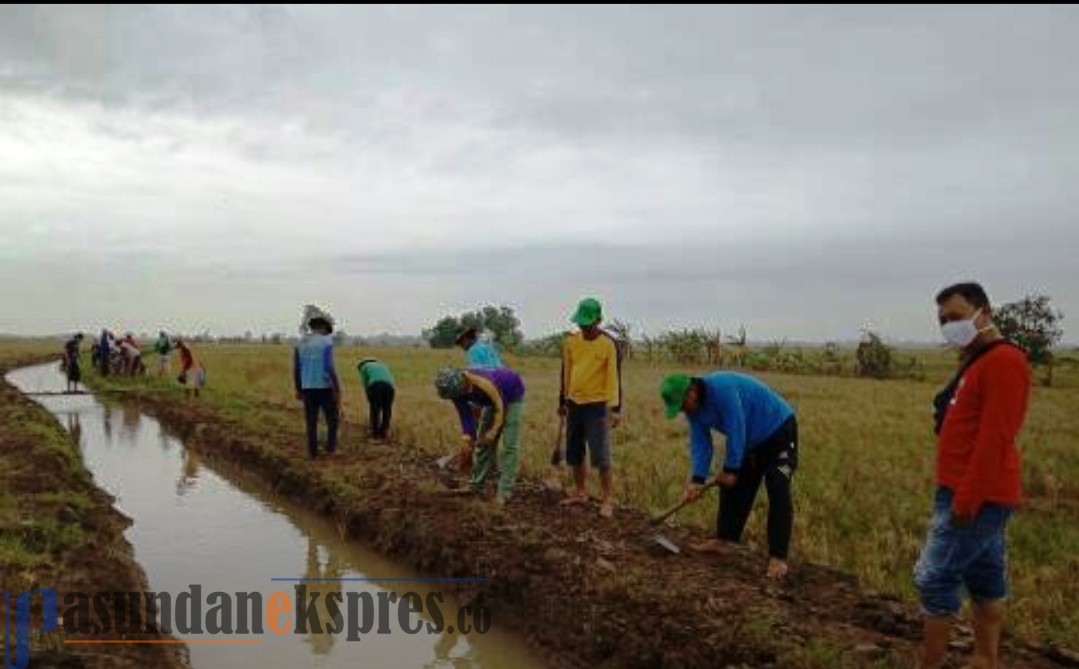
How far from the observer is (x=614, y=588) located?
18.1 ft

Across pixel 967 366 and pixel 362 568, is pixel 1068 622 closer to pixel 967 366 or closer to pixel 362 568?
pixel 967 366

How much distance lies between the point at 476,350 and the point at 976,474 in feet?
18.4

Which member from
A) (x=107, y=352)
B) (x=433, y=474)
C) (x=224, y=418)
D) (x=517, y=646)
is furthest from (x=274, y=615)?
(x=107, y=352)

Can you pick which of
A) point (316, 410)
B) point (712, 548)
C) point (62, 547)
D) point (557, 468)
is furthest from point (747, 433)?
point (316, 410)

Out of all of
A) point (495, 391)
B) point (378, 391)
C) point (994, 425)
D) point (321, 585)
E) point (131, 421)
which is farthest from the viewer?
point (131, 421)

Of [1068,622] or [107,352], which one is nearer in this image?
[1068,622]

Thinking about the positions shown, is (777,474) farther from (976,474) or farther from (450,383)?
(450,383)

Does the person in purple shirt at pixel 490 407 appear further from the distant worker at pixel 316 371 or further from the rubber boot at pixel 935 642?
the rubber boot at pixel 935 642

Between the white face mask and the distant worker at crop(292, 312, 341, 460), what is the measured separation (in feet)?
24.7

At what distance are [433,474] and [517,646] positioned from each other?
12.2 feet

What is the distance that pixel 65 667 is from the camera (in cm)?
422

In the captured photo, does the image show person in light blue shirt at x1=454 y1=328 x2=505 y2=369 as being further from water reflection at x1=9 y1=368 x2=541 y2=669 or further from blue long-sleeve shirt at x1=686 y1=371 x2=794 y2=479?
blue long-sleeve shirt at x1=686 y1=371 x2=794 y2=479

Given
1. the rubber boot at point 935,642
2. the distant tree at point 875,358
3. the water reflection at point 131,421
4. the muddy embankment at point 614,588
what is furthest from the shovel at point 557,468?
the distant tree at point 875,358

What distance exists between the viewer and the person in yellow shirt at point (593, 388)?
23.6 feet
